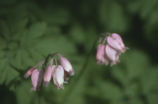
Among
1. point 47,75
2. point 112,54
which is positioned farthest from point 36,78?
point 112,54

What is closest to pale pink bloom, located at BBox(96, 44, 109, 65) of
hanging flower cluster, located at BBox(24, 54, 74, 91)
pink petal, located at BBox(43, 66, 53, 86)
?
hanging flower cluster, located at BBox(24, 54, 74, 91)

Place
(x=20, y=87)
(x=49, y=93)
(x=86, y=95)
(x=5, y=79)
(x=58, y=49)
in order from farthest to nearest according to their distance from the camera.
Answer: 1. (x=86, y=95)
2. (x=49, y=93)
3. (x=58, y=49)
4. (x=20, y=87)
5. (x=5, y=79)

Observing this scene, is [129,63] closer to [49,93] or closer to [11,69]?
[49,93]

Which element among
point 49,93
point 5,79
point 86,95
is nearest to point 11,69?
point 5,79

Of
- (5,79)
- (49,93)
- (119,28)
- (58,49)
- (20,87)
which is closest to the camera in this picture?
(5,79)

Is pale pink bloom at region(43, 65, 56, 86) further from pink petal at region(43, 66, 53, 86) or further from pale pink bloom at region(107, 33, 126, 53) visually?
pale pink bloom at region(107, 33, 126, 53)

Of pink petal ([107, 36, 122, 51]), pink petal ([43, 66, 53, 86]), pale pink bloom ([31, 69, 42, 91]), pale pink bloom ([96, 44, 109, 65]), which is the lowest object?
pale pink bloom ([31, 69, 42, 91])

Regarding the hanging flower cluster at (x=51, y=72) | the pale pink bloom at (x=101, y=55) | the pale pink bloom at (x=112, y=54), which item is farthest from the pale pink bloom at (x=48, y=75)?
the pale pink bloom at (x=112, y=54)

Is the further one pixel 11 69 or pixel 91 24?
pixel 91 24
